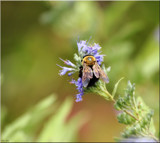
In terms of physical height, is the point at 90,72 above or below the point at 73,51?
below

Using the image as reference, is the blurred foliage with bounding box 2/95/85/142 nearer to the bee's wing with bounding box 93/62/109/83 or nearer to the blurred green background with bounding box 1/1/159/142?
the blurred green background with bounding box 1/1/159/142

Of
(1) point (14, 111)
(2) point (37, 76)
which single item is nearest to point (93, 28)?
(2) point (37, 76)

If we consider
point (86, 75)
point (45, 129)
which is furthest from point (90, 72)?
point (45, 129)

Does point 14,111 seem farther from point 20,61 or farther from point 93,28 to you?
point 93,28

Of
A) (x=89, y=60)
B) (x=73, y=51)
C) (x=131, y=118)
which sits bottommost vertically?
(x=131, y=118)

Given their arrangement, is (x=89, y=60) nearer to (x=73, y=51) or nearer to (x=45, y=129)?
(x=45, y=129)

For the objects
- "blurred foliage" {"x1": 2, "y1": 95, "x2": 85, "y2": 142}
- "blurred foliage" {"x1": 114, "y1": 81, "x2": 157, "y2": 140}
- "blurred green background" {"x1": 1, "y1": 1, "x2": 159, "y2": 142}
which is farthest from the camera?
"blurred green background" {"x1": 1, "y1": 1, "x2": 159, "y2": 142}

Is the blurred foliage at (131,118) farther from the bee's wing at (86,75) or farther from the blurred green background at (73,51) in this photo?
the blurred green background at (73,51)

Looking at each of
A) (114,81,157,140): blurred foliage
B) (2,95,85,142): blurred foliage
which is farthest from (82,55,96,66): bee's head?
(2,95,85,142): blurred foliage
